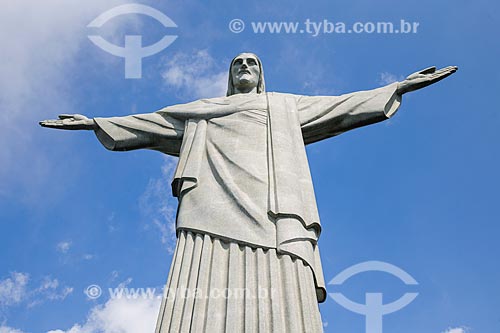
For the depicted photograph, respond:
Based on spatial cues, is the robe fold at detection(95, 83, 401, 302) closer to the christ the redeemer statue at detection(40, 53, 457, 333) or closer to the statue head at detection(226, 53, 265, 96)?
the christ the redeemer statue at detection(40, 53, 457, 333)

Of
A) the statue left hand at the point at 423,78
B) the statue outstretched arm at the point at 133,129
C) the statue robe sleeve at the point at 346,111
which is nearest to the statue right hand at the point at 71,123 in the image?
the statue outstretched arm at the point at 133,129

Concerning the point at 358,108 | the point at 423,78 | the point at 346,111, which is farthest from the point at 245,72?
the point at 423,78

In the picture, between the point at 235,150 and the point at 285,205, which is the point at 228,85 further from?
the point at 285,205

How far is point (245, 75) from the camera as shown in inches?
561

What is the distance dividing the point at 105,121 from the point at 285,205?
169 inches

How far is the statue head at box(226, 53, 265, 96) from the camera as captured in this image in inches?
560

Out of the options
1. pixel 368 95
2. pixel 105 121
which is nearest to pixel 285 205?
pixel 368 95

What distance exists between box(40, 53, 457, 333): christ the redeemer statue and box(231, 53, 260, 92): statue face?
2 cm

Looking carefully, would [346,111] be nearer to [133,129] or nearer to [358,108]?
[358,108]

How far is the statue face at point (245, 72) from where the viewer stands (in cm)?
1422

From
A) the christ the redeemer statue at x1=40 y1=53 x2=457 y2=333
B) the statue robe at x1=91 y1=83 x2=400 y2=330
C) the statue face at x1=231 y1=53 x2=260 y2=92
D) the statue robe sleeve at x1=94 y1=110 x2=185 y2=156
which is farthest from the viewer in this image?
the statue face at x1=231 y1=53 x2=260 y2=92

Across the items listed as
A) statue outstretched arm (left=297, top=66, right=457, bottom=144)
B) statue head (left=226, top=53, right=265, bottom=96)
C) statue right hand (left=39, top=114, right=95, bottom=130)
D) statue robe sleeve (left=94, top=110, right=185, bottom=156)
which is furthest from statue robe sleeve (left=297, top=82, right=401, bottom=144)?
statue right hand (left=39, top=114, right=95, bottom=130)

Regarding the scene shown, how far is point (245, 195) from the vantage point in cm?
1158

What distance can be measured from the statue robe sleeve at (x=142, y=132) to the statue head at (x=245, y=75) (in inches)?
52.2
